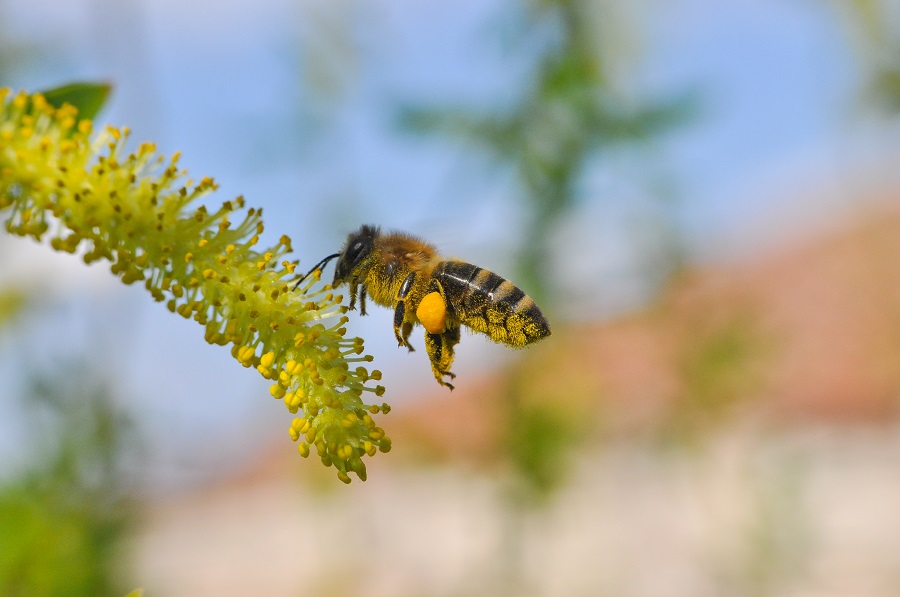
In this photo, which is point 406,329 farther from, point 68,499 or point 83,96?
point 68,499

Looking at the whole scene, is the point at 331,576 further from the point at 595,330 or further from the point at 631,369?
the point at 631,369

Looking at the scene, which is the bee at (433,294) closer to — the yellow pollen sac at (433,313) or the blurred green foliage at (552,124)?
the yellow pollen sac at (433,313)

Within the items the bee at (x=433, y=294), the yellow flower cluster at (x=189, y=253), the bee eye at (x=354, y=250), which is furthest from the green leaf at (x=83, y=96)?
the bee eye at (x=354, y=250)

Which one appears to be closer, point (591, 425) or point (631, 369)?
point (591, 425)

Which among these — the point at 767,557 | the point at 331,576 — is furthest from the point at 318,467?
the point at 767,557

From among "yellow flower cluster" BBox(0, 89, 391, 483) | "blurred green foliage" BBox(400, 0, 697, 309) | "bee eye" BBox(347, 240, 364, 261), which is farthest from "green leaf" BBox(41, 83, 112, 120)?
"blurred green foliage" BBox(400, 0, 697, 309)

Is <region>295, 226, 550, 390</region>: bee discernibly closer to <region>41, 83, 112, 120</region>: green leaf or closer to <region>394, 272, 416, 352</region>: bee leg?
<region>394, 272, 416, 352</region>: bee leg

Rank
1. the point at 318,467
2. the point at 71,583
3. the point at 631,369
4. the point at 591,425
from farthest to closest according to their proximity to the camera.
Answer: the point at 631,369 → the point at 318,467 → the point at 591,425 → the point at 71,583
